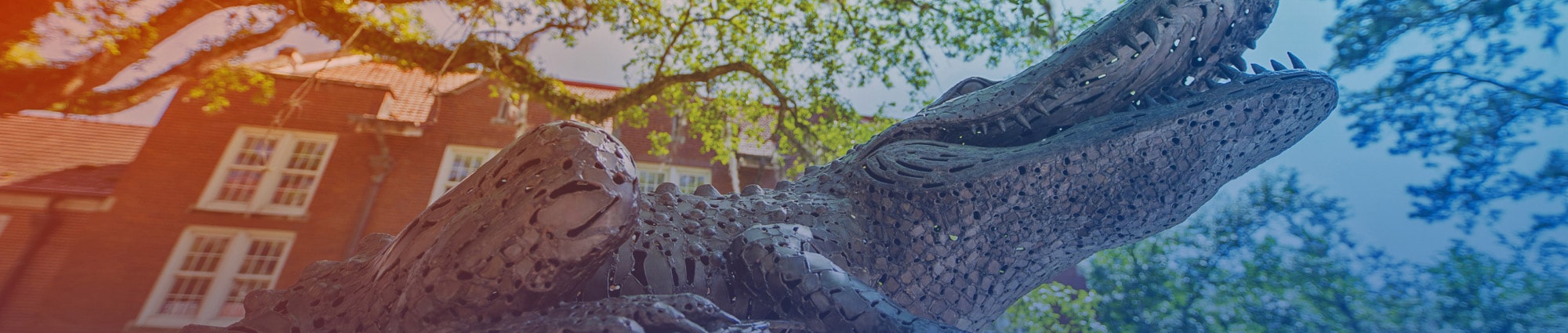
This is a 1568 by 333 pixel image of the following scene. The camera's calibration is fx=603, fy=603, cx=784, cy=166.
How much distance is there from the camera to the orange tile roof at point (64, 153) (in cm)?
465

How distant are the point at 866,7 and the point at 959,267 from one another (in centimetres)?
375

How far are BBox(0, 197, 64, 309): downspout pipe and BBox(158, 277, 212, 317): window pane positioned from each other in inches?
35.4

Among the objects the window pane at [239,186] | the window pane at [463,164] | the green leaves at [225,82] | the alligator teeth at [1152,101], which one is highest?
the alligator teeth at [1152,101]

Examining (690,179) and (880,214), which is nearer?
(880,214)

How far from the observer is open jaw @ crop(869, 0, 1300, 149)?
2102mm

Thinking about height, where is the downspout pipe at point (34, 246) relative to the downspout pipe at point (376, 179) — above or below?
below

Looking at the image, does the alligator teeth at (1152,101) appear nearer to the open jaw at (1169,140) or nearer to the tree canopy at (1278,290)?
the open jaw at (1169,140)

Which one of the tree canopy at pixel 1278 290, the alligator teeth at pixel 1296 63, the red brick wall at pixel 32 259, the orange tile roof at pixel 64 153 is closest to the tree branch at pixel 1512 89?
the tree canopy at pixel 1278 290

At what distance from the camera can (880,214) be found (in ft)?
6.70

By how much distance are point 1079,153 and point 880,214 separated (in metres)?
0.67

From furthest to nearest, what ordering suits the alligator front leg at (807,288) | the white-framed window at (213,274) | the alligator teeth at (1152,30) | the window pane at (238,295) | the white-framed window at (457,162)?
the white-framed window at (457,162) < the window pane at (238,295) < the white-framed window at (213,274) < the alligator teeth at (1152,30) < the alligator front leg at (807,288)

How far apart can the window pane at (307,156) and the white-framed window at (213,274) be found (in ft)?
2.37

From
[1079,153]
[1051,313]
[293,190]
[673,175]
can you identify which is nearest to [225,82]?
[293,190]

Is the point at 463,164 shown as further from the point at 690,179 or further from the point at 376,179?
the point at 690,179
